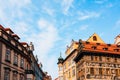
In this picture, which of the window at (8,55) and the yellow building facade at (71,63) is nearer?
the window at (8,55)

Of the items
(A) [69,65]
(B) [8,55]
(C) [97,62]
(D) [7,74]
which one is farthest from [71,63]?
(D) [7,74]

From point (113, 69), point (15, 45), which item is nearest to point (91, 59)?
point (113, 69)

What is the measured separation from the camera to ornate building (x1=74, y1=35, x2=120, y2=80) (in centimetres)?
5035

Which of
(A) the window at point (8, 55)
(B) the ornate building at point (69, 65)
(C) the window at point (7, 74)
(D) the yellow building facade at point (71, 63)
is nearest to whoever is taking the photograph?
(C) the window at point (7, 74)

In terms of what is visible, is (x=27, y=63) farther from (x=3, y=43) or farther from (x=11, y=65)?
(x=3, y=43)

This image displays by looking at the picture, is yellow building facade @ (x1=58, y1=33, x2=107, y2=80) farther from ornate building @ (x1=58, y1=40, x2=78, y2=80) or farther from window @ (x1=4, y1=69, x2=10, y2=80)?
window @ (x1=4, y1=69, x2=10, y2=80)

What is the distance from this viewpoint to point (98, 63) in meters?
51.4

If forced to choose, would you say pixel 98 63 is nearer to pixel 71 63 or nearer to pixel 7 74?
pixel 71 63

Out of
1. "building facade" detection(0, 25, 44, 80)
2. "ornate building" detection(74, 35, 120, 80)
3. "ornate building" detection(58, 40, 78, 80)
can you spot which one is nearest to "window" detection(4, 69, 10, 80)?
"building facade" detection(0, 25, 44, 80)

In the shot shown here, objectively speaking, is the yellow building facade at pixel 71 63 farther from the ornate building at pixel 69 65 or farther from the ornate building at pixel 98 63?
the ornate building at pixel 98 63

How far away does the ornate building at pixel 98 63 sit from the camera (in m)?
50.3

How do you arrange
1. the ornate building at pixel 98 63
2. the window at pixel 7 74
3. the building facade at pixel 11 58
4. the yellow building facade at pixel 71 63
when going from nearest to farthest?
1. the building facade at pixel 11 58
2. the window at pixel 7 74
3. the ornate building at pixel 98 63
4. the yellow building facade at pixel 71 63

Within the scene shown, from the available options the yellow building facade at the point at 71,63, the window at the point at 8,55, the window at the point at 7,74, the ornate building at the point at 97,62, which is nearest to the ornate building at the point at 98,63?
the ornate building at the point at 97,62

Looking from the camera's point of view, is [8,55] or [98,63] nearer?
[8,55]
